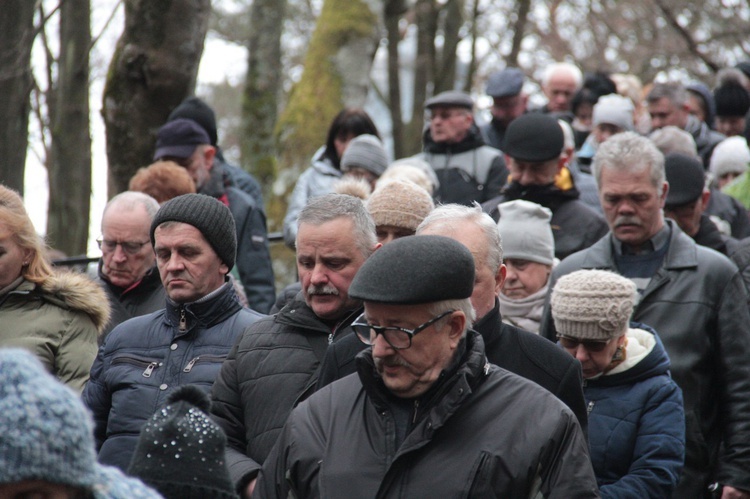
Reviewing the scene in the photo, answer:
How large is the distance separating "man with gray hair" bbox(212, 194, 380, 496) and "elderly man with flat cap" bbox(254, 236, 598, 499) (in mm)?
669

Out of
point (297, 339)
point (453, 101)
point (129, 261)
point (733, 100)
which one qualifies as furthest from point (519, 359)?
point (733, 100)

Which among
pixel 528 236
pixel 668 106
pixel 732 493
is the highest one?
pixel 668 106

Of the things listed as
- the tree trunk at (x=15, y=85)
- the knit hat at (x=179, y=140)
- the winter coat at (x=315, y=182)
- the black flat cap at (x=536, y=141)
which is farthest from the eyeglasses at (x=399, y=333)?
the winter coat at (x=315, y=182)

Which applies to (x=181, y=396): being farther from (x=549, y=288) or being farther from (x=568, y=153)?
(x=568, y=153)

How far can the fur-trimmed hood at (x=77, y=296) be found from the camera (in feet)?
18.5

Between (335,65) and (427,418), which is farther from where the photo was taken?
(335,65)

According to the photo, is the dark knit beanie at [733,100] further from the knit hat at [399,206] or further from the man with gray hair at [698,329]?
the knit hat at [399,206]

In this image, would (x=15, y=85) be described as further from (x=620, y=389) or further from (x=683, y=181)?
(x=620, y=389)

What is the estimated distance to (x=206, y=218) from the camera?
5402 mm

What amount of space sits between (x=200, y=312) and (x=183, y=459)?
237 centimetres

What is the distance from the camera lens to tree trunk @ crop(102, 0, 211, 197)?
8.70 m

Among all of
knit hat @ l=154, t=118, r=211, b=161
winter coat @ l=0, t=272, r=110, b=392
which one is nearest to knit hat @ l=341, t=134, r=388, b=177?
knit hat @ l=154, t=118, r=211, b=161

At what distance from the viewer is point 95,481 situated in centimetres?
264

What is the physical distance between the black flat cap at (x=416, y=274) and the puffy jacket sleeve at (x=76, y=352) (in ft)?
7.22
